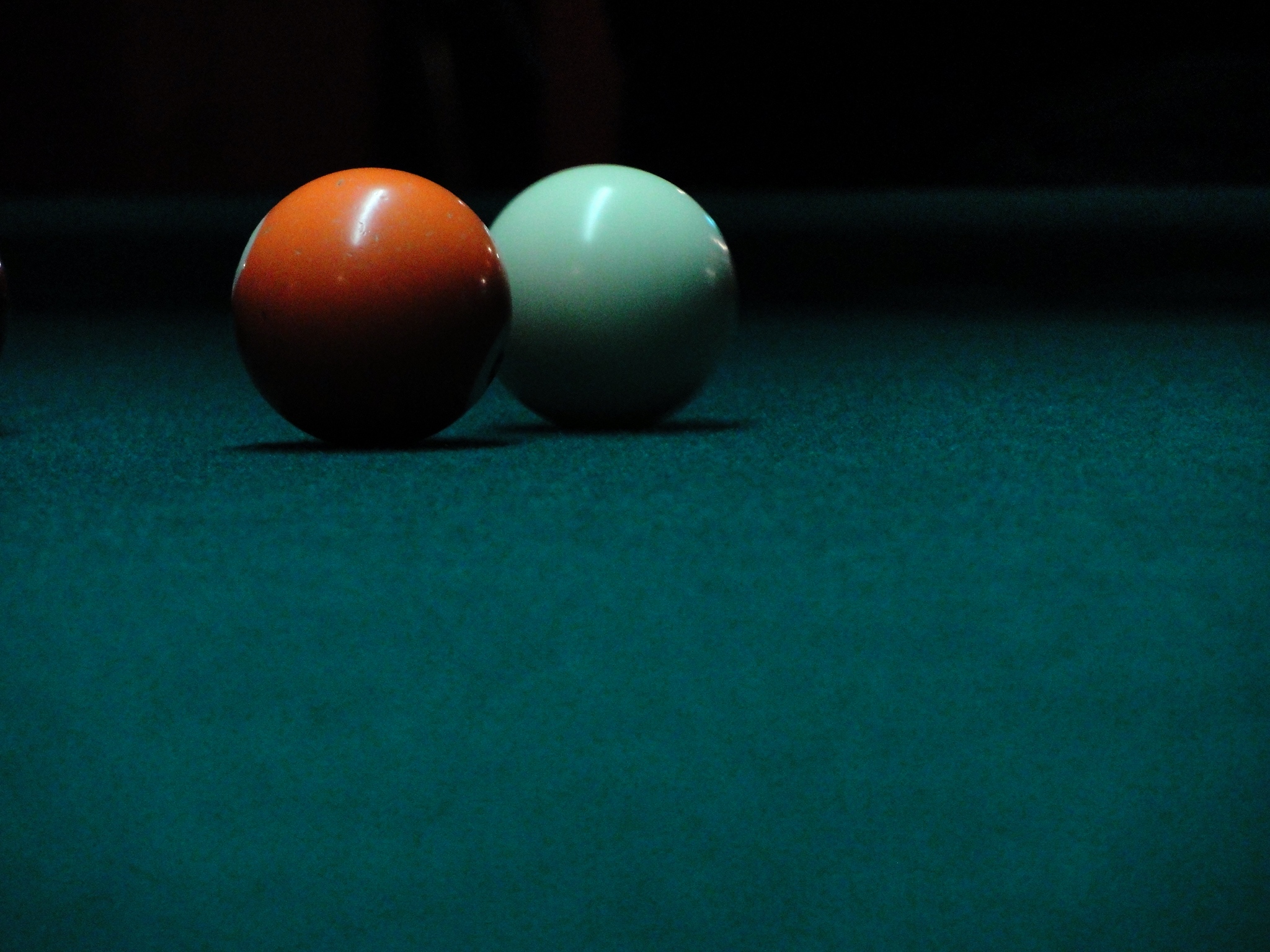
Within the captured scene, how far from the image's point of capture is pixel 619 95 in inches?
543

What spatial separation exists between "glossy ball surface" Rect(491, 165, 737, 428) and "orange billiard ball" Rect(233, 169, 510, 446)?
0.15 meters

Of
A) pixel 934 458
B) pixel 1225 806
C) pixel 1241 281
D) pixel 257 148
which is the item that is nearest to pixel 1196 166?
pixel 257 148

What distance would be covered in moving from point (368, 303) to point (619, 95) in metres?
11.5

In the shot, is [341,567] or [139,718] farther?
[341,567]

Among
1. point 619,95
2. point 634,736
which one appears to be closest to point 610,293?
point 634,736

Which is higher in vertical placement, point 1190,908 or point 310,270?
point 310,270

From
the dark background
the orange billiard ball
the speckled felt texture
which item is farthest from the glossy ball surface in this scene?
the dark background

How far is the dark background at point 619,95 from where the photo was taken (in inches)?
507

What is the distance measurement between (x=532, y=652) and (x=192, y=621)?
351mm

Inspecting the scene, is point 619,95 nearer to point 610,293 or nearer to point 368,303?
point 610,293

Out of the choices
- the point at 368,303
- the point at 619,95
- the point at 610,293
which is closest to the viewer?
the point at 368,303

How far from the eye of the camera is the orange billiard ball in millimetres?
2629

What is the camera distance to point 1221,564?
1802 mm

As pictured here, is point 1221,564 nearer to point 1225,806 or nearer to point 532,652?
point 1225,806
